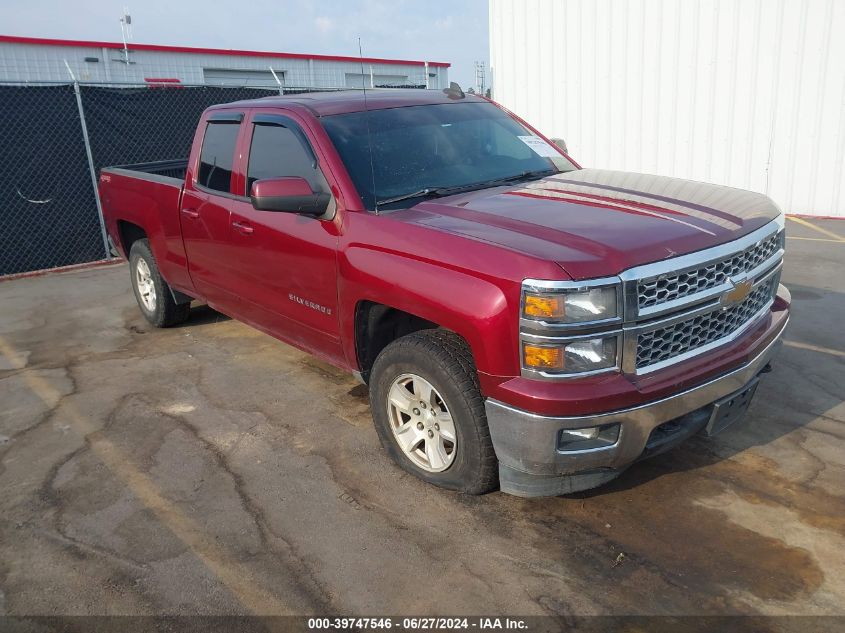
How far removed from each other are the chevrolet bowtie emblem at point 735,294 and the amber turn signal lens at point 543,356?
0.86 m

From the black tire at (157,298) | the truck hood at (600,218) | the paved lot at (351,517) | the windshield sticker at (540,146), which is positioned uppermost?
the windshield sticker at (540,146)

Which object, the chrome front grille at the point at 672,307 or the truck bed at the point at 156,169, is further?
the truck bed at the point at 156,169

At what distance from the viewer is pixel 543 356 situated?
2.89m

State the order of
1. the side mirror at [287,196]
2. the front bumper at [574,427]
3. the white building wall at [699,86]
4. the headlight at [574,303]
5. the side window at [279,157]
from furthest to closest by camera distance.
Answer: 1. the white building wall at [699,86]
2. the side window at [279,157]
3. the side mirror at [287,196]
4. the front bumper at [574,427]
5. the headlight at [574,303]

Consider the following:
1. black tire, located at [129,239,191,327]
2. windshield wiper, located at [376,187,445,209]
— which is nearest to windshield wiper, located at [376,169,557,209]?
windshield wiper, located at [376,187,445,209]

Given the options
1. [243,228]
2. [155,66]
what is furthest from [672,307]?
[155,66]

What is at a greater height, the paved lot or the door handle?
the door handle

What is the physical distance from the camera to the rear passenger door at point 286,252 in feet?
13.1

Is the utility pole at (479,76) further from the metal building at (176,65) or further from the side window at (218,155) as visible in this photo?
the side window at (218,155)

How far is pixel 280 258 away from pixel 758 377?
2679mm

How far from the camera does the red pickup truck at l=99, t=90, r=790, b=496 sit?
9.52 feet

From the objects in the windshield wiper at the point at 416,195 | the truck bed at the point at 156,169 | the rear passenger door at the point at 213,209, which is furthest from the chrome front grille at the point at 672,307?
the truck bed at the point at 156,169

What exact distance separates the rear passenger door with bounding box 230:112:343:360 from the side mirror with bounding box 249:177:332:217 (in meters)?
0.10

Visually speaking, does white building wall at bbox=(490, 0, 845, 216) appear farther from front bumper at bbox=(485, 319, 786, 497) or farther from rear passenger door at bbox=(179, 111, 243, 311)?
front bumper at bbox=(485, 319, 786, 497)
